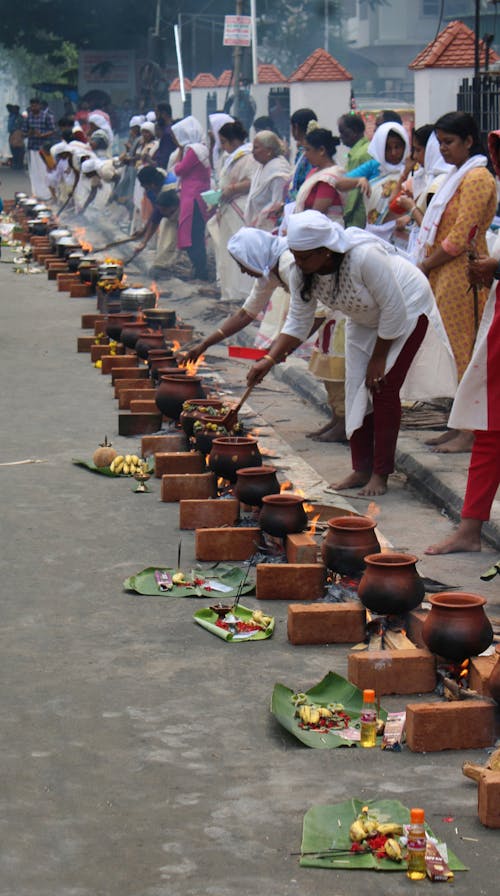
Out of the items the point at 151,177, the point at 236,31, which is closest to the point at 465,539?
the point at 151,177

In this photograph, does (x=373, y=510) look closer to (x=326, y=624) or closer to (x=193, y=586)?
(x=193, y=586)

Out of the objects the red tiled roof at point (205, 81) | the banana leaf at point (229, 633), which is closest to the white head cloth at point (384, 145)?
the banana leaf at point (229, 633)

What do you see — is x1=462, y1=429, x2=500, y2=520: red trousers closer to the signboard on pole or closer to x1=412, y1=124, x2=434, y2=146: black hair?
x1=412, y1=124, x2=434, y2=146: black hair

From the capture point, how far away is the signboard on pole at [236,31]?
67.6 ft

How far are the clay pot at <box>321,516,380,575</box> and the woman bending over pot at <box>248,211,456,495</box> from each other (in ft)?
5.26

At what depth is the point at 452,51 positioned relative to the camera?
13.9 m

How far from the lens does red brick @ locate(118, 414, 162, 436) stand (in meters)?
9.10

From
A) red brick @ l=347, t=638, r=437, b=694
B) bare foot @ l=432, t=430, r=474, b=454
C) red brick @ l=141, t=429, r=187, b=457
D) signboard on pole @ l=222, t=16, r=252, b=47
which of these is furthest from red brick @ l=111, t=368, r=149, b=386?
signboard on pole @ l=222, t=16, r=252, b=47

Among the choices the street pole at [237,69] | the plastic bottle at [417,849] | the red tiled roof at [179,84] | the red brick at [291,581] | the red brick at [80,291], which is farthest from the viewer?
the red tiled roof at [179,84]

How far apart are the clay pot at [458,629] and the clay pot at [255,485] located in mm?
1996

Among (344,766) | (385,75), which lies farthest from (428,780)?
(385,75)

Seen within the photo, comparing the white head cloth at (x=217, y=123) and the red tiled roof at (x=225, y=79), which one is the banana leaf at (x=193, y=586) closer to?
the white head cloth at (x=217, y=123)

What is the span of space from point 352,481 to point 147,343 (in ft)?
12.1

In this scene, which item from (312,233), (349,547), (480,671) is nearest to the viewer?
(480,671)
